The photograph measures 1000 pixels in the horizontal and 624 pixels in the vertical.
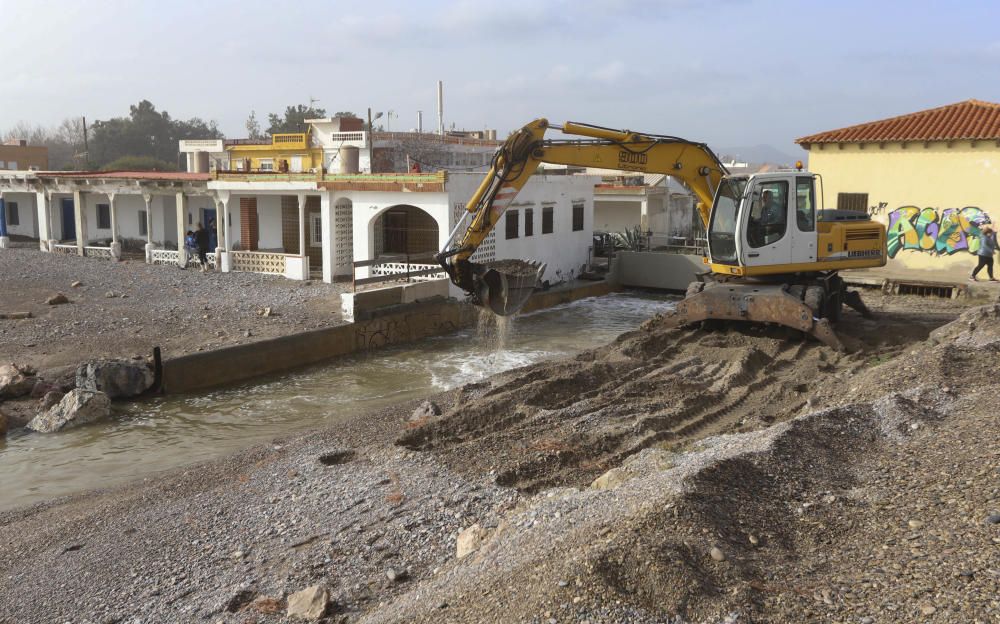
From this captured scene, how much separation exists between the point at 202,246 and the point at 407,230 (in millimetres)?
6966

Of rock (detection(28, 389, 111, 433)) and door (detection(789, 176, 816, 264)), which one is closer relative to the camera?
rock (detection(28, 389, 111, 433))

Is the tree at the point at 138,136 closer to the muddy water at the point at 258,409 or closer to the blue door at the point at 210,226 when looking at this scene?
the blue door at the point at 210,226

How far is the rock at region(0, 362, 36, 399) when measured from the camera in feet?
45.1

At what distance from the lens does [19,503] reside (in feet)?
33.2

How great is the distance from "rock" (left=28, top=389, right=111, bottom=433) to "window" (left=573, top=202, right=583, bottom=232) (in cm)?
1730

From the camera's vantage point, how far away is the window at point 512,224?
23.9m

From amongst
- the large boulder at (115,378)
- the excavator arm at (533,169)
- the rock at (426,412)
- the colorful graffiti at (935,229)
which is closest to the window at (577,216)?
the colorful graffiti at (935,229)

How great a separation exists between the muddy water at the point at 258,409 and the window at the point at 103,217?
1953cm

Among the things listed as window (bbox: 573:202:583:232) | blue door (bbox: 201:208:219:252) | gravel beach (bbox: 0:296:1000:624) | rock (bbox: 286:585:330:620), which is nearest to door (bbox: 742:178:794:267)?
gravel beach (bbox: 0:296:1000:624)

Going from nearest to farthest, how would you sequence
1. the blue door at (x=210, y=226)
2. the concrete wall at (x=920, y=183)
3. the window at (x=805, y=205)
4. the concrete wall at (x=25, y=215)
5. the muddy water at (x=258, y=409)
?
the muddy water at (x=258, y=409)
the window at (x=805, y=205)
the concrete wall at (x=920, y=183)
the blue door at (x=210, y=226)
the concrete wall at (x=25, y=215)

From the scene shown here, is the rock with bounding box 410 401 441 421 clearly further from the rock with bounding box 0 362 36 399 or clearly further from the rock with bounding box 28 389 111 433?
the rock with bounding box 0 362 36 399

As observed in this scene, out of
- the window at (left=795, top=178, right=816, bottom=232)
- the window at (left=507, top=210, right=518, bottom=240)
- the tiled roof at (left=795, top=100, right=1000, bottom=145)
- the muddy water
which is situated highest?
the tiled roof at (left=795, top=100, right=1000, bottom=145)

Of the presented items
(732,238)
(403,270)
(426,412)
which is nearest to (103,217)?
(403,270)

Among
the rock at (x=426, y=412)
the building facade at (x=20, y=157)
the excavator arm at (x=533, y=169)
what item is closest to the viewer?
the rock at (x=426, y=412)
